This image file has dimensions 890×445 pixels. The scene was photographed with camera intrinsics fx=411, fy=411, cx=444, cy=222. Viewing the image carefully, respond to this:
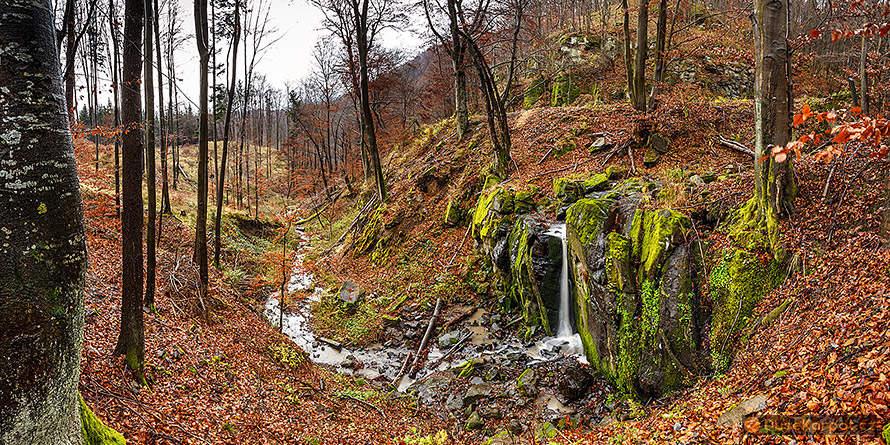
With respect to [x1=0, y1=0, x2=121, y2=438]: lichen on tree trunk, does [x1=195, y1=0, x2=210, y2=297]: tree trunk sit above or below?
above

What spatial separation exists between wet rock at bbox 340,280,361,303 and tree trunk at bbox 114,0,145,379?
28.7 feet

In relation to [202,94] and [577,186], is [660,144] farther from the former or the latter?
[202,94]

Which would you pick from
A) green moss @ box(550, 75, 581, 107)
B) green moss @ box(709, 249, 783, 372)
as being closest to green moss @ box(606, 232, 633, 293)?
green moss @ box(709, 249, 783, 372)

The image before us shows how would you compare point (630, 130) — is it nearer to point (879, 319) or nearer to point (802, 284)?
point (802, 284)

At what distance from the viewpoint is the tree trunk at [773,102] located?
6.44 metres

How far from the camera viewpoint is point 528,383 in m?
8.98

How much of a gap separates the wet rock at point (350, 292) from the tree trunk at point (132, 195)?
8.74m

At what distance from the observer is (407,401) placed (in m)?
9.64

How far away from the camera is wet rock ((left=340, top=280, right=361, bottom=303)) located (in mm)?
14883

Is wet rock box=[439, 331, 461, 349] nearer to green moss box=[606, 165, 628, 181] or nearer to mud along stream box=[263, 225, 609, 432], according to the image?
mud along stream box=[263, 225, 609, 432]

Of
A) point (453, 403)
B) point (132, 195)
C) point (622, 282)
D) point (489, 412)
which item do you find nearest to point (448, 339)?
point (453, 403)

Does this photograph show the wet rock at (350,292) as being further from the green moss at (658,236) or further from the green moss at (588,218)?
the green moss at (658,236)

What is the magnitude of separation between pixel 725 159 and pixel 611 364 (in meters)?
5.93

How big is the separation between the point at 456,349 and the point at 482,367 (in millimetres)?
1397
